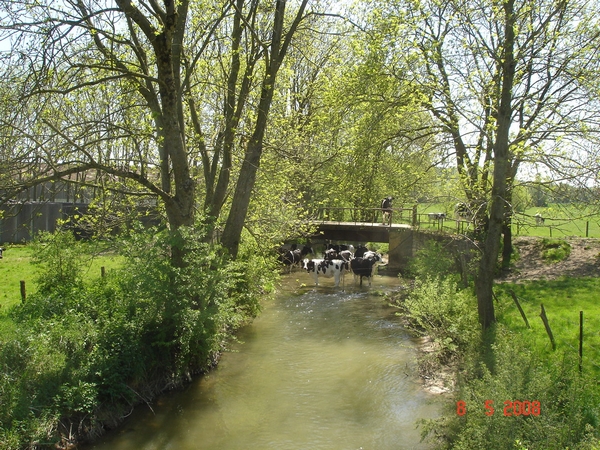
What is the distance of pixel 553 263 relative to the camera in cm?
1703

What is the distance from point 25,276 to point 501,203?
1406cm

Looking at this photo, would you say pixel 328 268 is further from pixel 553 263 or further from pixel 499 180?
pixel 499 180

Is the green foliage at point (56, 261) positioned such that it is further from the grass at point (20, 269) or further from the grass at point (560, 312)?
the grass at point (560, 312)

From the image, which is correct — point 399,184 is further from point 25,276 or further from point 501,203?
point 25,276

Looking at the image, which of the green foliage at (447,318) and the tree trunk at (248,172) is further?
the tree trunk at (248,172)

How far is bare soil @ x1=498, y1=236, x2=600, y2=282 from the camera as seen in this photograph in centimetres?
1562

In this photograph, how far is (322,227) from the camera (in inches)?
1068

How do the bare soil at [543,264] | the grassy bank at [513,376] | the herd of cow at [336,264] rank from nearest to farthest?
1. the grassy bank at [513,376]
2. the bare soil at [543,264]
3. the herd of cow at [336,264]

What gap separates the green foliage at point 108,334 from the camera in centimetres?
716

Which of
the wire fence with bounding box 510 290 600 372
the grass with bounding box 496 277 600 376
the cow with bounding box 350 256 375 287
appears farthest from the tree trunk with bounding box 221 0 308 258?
the cow with bounding box 350 256 375 287

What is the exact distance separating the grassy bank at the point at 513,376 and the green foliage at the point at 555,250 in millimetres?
5806

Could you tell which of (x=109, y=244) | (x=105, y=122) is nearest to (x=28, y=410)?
(x=109, y=244)

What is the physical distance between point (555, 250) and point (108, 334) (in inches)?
605
